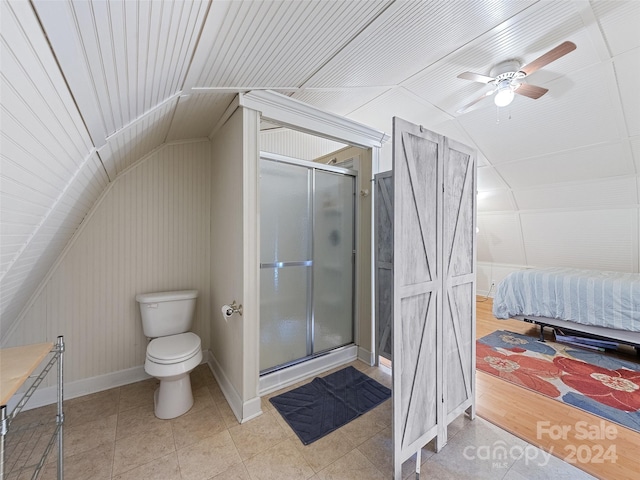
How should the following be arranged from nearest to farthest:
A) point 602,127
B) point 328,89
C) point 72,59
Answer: point 72,59 → point 328,89 → point 602,127

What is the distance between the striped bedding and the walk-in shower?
251 cm

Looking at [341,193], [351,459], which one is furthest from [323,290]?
[351,459]

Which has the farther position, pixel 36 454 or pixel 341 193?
pixel 341 193

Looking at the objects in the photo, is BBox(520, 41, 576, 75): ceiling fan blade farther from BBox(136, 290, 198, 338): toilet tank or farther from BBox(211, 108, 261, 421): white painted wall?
BBox(136, 290, 198, 338): toilet tank

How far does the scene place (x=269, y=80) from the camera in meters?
1.72

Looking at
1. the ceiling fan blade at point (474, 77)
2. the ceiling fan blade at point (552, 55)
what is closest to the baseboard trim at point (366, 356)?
the ceiling fan blade at point (474, 77)

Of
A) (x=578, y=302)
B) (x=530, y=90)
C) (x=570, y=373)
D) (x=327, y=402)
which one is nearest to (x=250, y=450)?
(x=327, y=402)

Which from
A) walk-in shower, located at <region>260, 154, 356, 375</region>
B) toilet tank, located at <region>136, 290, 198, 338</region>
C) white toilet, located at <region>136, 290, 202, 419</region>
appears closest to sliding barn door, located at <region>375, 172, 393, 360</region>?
walk-in shower, located at <region>260, 154, 356, 375</region>

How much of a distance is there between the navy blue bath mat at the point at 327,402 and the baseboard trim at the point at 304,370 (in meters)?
0.10

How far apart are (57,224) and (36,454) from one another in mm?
1393

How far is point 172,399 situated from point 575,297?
4331 millimetres

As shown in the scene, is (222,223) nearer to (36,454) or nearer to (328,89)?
(328,89)

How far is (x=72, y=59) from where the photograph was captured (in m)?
0.70

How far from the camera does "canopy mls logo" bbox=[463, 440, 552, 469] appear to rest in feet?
5.00
